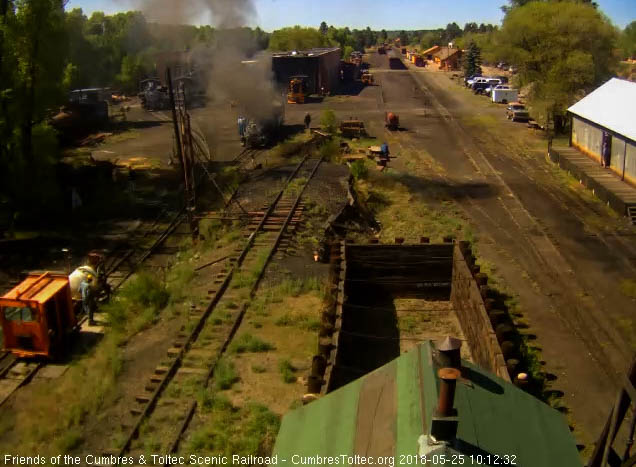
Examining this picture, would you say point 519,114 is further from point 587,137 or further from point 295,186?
point 295,186

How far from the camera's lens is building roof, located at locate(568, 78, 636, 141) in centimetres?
2455

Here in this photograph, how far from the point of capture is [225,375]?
10398 mm

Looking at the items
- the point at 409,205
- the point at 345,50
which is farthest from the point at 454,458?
the point at 345,50

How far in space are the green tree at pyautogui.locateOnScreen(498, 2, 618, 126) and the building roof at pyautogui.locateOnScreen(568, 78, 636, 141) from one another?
13.7 feet

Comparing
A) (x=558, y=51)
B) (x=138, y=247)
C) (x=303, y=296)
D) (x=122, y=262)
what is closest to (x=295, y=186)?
(x=138, y=247)

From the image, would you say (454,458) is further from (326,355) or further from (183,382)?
(183,382)

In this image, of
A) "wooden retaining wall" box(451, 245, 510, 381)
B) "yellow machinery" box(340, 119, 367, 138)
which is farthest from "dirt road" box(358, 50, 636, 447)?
"yellow machinery" box(340, 119, 367, 138)

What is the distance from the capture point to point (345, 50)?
98.3 metres

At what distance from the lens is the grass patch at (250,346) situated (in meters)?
11.4

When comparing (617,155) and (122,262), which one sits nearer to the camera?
(122,262)

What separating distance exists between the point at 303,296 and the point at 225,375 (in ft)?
12.7

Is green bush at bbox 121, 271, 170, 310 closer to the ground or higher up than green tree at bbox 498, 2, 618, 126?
closer to the ground

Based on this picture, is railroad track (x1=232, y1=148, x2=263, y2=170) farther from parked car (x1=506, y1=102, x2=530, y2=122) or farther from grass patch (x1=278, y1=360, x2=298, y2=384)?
parked car (x1=506, y1=102, x2=530, y2=122)

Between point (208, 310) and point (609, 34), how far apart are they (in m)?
32.4
